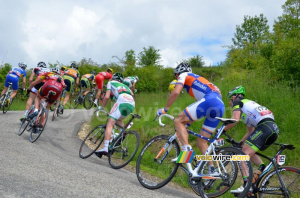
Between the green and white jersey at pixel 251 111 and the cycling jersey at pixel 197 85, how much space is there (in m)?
0.49

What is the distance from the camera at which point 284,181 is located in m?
5.49

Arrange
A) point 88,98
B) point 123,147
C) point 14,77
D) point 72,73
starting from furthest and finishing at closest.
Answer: point 88,98
point 72,73
point 14,77
point 123,147

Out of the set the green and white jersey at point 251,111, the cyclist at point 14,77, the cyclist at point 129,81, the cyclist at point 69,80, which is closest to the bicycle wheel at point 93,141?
the cyclist at point 129,81

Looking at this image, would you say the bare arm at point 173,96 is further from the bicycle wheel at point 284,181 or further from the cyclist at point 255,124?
the bicycle wheel at point 284,181

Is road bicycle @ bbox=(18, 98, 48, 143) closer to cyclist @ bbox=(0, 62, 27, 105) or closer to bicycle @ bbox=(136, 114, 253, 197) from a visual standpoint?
bicycle @ bbox=(136, 114, 253, 197)

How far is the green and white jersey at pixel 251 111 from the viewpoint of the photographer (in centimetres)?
644

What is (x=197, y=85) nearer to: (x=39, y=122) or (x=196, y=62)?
(x=39, y=122)

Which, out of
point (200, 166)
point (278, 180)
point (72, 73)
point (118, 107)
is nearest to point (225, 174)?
point (200, 166)

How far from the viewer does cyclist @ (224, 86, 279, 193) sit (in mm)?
6164

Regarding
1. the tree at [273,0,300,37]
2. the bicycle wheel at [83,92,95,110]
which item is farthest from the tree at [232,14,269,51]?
the bicycle wheel at [83,92,95,110]

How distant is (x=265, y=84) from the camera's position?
43.4 ft

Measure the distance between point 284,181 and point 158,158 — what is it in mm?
2350

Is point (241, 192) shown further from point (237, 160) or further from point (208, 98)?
point (208, 98)

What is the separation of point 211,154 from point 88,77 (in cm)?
1367
